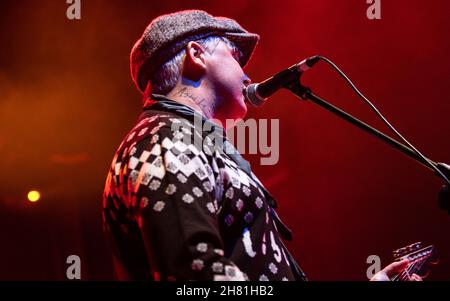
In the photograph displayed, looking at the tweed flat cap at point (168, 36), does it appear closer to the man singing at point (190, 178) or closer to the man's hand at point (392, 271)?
the man singing at point (190, 178)

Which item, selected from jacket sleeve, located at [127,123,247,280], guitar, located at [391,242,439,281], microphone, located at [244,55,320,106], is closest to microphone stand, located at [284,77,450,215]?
microphone, located at [244,55,320,106]

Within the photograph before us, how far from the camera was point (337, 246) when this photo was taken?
420 centimetres

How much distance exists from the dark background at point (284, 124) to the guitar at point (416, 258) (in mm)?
1214

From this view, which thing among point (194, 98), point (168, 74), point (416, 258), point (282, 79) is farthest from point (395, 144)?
point (416, 258)

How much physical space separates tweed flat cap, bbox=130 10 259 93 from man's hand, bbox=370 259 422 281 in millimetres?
1334

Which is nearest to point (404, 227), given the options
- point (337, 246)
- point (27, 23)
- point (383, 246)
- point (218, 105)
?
point (383, 246)

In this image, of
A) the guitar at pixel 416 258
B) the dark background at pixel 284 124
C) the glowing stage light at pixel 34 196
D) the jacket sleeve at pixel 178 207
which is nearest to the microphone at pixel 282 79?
the jacket sleeve at pixel 178 207

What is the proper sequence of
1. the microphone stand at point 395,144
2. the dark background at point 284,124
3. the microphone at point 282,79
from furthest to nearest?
the dark background at point 284,124, the microphone at point 282,79, the microphone stand at point 395,144

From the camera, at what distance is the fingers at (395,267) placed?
258 centimetres

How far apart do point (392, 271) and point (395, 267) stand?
0.03m

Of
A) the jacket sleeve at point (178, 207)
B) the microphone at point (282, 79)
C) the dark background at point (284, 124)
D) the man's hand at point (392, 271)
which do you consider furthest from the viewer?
the dark background at point (284, 124)

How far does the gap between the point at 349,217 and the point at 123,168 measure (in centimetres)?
298

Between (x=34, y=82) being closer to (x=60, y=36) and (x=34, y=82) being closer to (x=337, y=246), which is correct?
(x=60, y=36)

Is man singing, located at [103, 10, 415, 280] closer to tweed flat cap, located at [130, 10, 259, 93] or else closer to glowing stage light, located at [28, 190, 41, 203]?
tweed flat cap, located at [130, 10, 259, 93]
